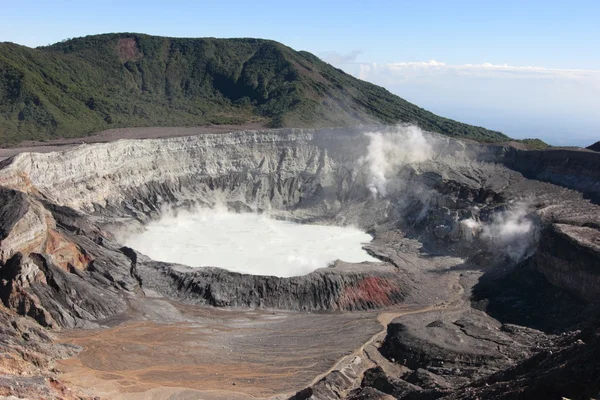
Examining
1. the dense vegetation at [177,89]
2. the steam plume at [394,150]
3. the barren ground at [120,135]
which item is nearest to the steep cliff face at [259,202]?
the steam plume at [394,150]

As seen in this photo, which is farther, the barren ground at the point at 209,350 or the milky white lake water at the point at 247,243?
the milky white lake water at the point at 247,243

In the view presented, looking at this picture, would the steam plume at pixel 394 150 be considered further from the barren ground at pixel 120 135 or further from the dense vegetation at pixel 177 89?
the barren ground at pixel 120 135

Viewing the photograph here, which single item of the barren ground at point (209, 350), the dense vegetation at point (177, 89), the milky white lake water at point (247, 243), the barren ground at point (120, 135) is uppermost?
the dense vegetation at point (177, 89)

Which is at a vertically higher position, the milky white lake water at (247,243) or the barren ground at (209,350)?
the milky white lake water at (247,243)

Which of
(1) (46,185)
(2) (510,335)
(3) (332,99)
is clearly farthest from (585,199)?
(3) (332,99)

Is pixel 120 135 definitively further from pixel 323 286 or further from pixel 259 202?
pixel 323 286

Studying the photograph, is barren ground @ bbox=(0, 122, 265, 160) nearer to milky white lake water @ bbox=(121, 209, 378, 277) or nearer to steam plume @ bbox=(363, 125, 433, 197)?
milky white lake water @ bbox=(121, 209, 378, 277)

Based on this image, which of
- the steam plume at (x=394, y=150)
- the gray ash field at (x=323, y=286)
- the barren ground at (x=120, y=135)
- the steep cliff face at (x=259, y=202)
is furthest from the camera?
the steam plume at (x=394, y=150)
